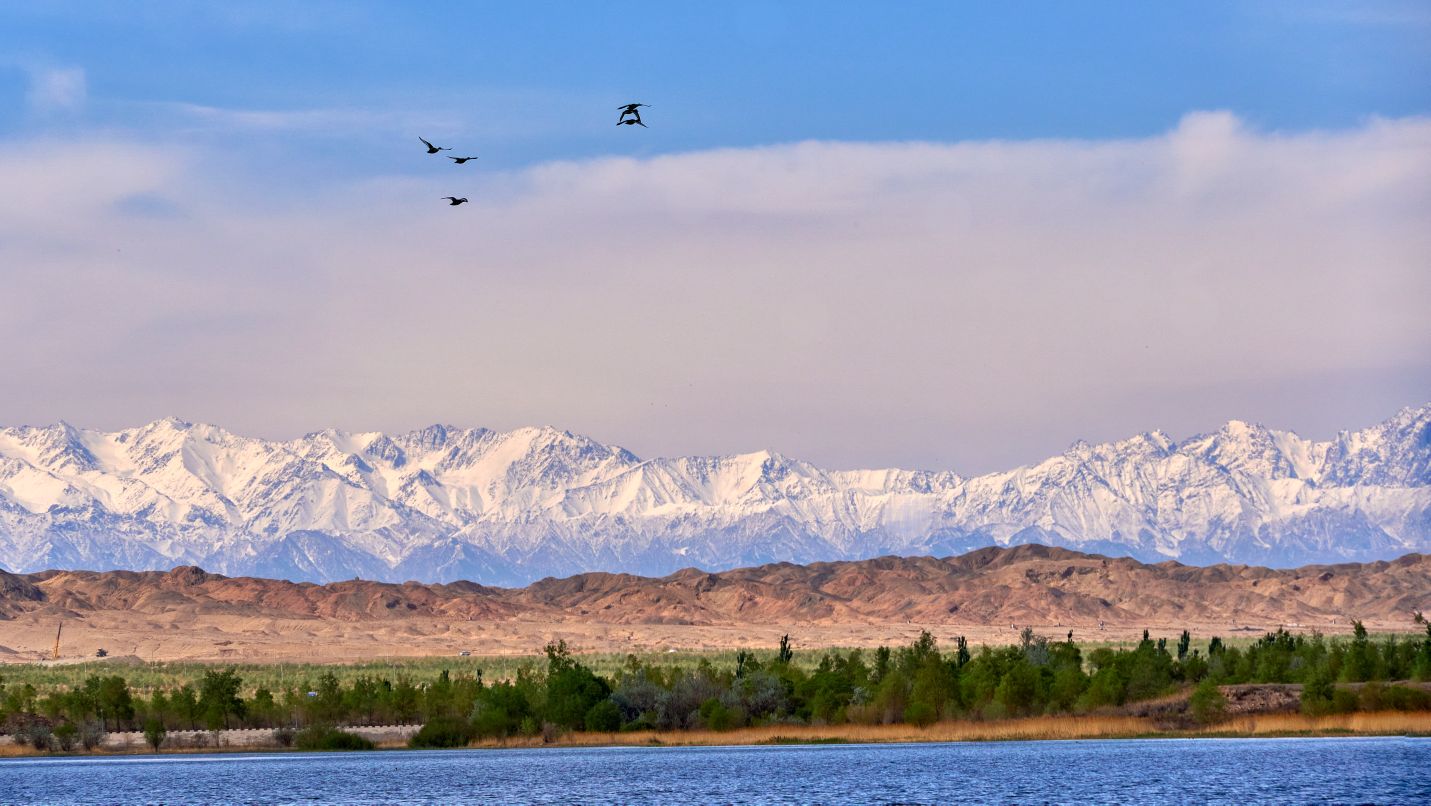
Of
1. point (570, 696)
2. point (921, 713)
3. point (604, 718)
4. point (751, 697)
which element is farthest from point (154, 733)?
point (921, 713)

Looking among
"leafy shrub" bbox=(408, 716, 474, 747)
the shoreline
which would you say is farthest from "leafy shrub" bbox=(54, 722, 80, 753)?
"leafy shrub" bbox=(408, 716, 474, 747)

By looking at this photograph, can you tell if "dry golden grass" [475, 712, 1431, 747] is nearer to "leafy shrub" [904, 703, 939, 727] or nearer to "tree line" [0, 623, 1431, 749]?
"leafy shrub" [904, 703, 939, 727]

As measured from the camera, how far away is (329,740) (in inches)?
5103

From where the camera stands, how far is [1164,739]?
4724 inches

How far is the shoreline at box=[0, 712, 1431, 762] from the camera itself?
4572 inches

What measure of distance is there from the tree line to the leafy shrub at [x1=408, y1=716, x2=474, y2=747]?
0.30 feet

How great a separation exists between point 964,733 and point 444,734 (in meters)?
33.2

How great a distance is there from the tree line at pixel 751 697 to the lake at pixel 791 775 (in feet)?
11.2

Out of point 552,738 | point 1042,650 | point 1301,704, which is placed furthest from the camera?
point 1042,650

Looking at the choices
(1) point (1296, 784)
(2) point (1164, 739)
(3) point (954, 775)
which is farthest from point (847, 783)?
(2) point (1164, 739)

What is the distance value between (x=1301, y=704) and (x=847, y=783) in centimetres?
3701

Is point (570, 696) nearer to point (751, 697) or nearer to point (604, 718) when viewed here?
point (604, 718)

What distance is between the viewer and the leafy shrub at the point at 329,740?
130m

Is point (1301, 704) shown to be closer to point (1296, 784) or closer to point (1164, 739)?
point (1164, 739)
